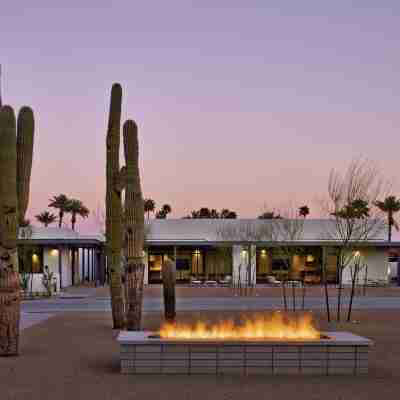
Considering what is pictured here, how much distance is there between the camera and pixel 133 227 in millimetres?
17328

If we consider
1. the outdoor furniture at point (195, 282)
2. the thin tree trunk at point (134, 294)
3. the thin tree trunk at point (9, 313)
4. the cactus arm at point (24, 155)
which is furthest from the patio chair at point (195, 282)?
the thin tree trunk at point (9, 313)

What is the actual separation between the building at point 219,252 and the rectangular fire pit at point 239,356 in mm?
34164

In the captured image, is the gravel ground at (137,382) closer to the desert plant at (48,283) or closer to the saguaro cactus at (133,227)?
the saguaro cactus at (133,227)

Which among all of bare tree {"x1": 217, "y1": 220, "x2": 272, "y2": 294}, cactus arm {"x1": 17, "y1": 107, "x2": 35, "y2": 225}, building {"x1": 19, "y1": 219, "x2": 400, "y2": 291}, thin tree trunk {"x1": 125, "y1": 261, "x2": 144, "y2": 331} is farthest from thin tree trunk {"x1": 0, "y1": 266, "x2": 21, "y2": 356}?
bare tree {"x1": 217, "y1": 220, "x2": 272, "y2": 294}

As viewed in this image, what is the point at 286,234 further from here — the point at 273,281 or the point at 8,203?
the point at 8,203

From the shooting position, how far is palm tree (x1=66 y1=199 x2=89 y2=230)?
292ft

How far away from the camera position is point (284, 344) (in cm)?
1141

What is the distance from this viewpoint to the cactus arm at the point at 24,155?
1430 cm

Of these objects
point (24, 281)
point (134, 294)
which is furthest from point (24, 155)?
point (24, 281)

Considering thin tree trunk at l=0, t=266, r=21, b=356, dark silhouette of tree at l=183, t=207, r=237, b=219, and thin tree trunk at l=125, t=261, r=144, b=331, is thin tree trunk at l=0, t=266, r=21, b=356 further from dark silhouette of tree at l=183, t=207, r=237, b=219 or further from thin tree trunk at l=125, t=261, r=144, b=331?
dark silhouette of tree at l=183, t=207, r=237, b=219

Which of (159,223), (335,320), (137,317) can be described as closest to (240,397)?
(137,317)

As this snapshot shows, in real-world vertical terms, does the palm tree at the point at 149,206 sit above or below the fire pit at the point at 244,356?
above

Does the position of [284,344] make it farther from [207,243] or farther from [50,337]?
[207,243]

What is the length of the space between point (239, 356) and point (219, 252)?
4227 centimetres
